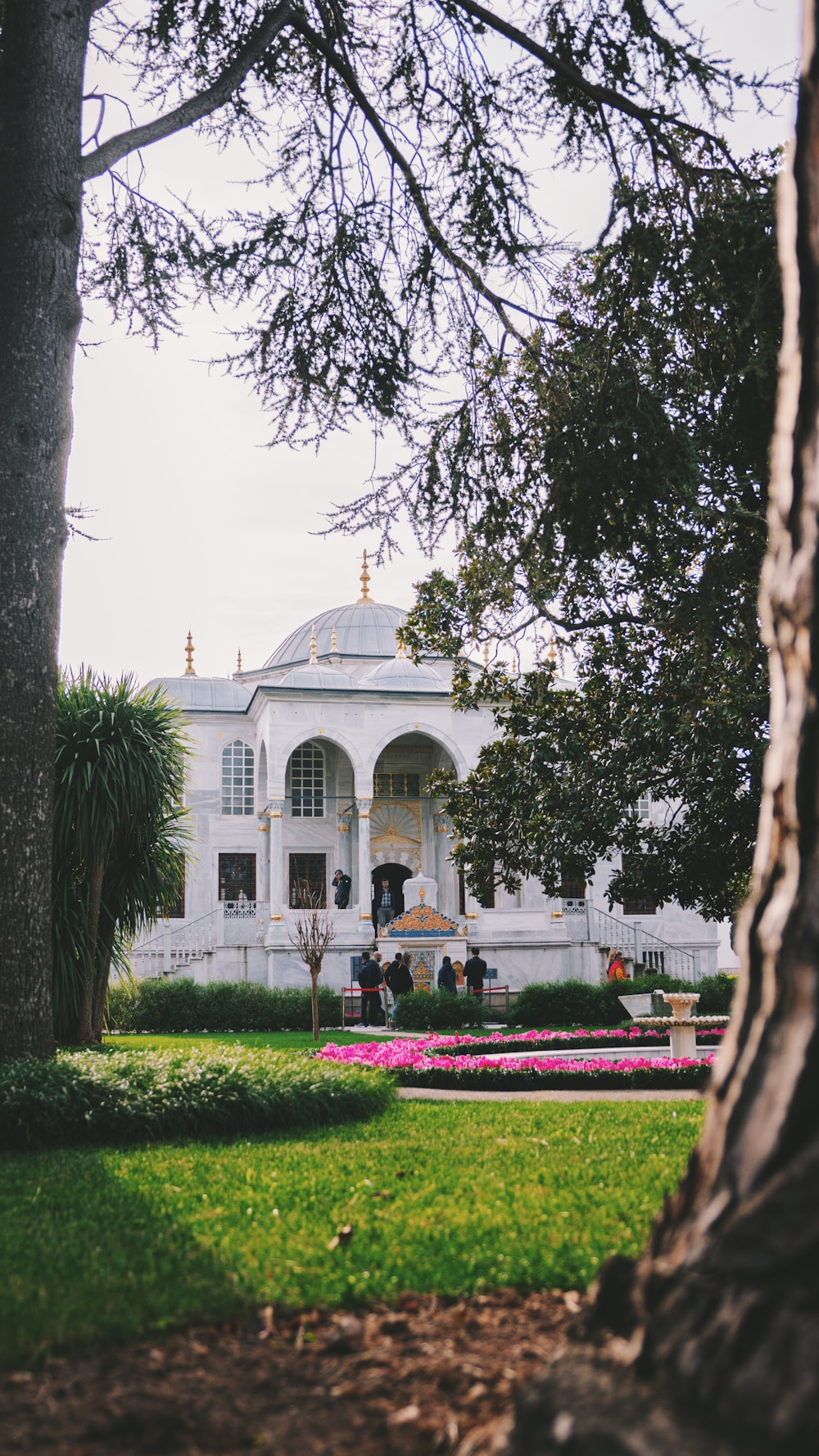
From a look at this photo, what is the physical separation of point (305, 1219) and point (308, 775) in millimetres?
29925

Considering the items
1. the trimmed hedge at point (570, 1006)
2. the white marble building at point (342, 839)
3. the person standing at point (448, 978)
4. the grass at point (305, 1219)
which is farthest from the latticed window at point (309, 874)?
the grass at point (305, 1219)

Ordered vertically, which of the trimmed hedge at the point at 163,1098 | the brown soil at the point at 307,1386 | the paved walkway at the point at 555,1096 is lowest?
the paved walkway at the point at 555,1096

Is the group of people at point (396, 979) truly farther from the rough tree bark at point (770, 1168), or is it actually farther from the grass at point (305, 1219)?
the rough tree bark at point (770, 1168)

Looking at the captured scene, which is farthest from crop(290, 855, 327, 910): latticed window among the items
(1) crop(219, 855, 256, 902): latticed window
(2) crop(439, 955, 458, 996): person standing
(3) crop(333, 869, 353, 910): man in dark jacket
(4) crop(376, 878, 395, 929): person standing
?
(2) crop(439, 955, 458, 996): person standing

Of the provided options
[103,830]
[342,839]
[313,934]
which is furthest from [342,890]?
[103,830]

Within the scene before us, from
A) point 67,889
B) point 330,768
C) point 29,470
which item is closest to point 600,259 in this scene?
point 29,470

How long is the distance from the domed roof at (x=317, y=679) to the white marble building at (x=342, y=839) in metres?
0.05

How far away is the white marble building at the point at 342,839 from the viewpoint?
2750cm

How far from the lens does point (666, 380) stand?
8.22 metres

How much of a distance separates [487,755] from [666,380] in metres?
8.44

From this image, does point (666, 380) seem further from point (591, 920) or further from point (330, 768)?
point (330, 768)

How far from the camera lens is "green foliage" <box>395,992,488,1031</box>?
64.5 ft

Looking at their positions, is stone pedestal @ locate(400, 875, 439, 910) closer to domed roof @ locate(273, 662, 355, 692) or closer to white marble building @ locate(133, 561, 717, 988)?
white marble building @ locate(133, 561, 717, 988)

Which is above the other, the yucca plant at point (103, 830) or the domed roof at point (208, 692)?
the domed roof at point (208, 692)
